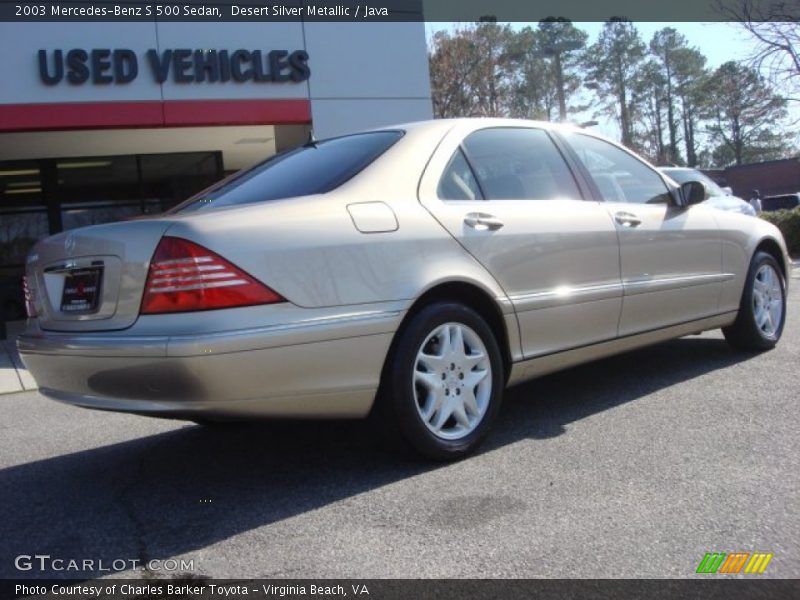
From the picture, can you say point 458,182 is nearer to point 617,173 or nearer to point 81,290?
point 617,173

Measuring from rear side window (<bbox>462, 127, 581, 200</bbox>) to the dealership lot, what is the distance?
1.25 meters

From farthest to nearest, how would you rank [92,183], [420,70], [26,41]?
1. [92,183]
2. [420,70]
3. [26,41]

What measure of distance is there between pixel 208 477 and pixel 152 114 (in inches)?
351

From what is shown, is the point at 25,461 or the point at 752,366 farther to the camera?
the point at 752,366

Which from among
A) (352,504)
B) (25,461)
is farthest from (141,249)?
(25,461)

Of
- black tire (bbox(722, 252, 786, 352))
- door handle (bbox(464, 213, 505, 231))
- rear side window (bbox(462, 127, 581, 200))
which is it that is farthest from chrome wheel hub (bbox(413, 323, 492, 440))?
black tire (bbox(722, 252, 786, 352))

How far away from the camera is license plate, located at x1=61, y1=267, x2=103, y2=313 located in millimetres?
3256

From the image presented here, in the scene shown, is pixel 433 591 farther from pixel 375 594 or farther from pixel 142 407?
pixel 142 407

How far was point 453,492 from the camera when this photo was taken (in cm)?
328

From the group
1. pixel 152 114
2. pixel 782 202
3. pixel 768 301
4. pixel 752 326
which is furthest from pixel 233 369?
pixel 782 202

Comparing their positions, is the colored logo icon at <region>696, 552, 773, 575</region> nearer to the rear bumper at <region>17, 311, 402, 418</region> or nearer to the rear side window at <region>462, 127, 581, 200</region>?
the rear bumper at <region>17, 311, 402, 418</region>

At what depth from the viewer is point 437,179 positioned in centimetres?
380

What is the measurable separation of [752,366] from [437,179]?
2784 millimetres

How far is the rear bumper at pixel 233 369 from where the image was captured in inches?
116
